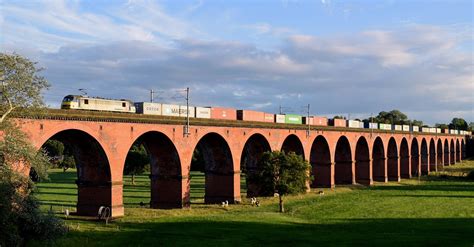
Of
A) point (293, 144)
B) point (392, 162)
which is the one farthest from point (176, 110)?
point (392, 162)

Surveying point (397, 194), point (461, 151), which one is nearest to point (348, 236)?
point (397, 194)

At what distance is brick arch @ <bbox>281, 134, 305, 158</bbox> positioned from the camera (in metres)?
61.7

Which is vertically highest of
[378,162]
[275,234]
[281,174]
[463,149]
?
[463,149]

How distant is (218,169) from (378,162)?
4410cm

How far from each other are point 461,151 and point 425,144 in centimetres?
4897

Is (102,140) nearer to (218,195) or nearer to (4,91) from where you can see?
(4,91)

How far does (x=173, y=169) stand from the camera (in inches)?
1737

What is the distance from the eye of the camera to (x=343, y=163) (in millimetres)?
73750

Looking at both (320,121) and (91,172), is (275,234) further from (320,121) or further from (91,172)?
(320,121)

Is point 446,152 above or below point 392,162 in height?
above

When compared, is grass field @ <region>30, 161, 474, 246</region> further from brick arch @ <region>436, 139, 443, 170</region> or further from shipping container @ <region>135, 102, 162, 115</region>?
brick arch @ <region>436, 139, 443, 170</region>

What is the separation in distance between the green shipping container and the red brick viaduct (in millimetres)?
1684

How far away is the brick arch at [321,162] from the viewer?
67125 millimetres

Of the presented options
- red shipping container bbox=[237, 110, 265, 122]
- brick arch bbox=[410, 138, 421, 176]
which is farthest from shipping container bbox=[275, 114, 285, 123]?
brick arch bbox=[410, 138, 421, 176]
